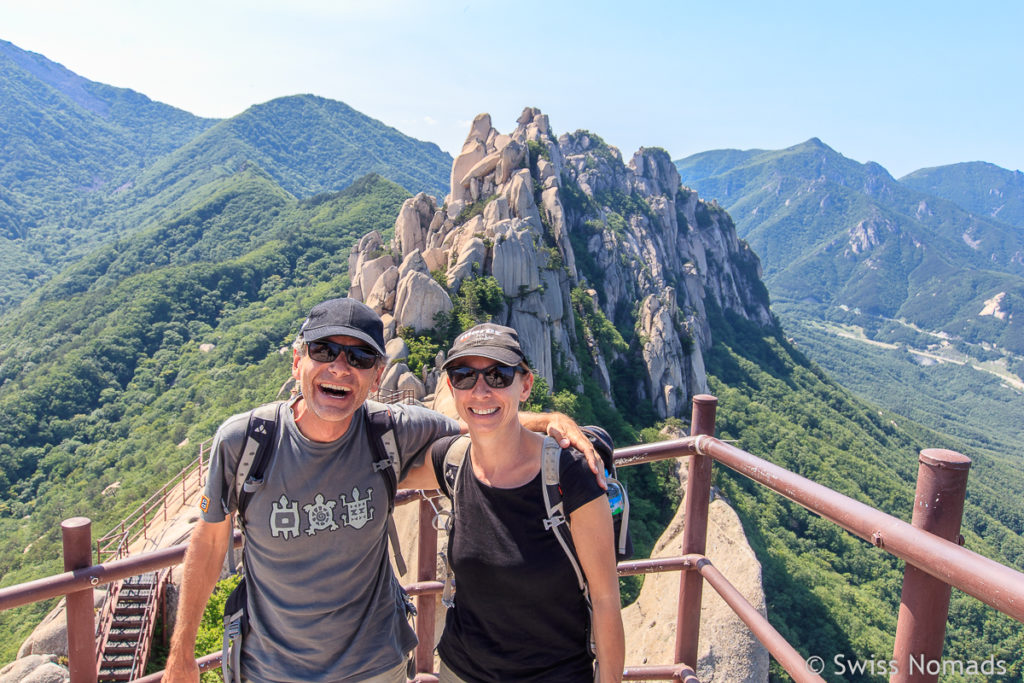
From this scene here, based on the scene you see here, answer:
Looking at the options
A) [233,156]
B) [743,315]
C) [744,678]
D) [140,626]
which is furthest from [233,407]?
[233,156]

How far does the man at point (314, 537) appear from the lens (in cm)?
309

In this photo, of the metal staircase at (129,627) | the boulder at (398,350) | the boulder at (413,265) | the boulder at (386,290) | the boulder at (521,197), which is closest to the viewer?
the metal staircase at (129,627)

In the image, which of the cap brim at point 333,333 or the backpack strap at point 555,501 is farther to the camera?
the cap brim at point 333,333

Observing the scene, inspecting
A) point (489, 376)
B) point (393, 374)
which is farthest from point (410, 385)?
point (489, 376)

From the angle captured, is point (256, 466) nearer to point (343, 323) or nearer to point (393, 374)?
point (343, 323)

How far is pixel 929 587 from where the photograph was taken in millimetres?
2223

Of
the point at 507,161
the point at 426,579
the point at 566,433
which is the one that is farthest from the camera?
the point at 507,161

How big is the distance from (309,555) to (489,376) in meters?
1.33

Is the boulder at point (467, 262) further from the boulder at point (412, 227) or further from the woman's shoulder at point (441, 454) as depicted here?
the woman's shoulder at point (441, 454)

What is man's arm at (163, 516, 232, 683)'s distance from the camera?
3.07 m

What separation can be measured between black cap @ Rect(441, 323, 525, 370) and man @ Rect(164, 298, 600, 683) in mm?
387

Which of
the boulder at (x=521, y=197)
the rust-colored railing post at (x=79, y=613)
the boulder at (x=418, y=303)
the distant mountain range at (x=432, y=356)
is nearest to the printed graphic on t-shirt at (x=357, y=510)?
the rust-colored railing post at (x=79, y=613)

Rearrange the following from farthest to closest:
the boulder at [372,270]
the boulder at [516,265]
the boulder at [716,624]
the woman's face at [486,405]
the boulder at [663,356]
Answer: the boulder at [663,356] < the boulder at [516,265] < the boulder at [372,270] < the boulder at [716,624] < the woman's face at [486,405]

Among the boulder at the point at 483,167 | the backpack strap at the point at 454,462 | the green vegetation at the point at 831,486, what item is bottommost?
the green vegetation at the point at 831,486
